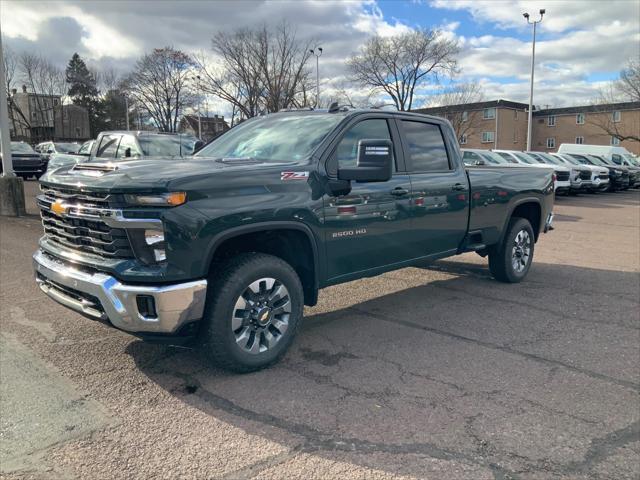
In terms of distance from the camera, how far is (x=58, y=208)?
3.86 meters

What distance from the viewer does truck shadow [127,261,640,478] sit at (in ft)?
9.91

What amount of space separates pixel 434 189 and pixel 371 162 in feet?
4.93

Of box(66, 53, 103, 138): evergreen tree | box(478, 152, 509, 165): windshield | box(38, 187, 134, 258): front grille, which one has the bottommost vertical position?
box(38, 187, 134, 258): front grille

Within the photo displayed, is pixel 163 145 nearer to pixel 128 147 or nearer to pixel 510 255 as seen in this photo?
pixel 128 147

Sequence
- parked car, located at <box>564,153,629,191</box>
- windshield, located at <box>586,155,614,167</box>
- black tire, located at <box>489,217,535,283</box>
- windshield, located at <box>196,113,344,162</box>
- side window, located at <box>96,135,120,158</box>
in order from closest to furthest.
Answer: windshield, located at <box>196,113,344,162</box>, black tire, located at <box>489,217,535,283</box>, side window, located at <box>96,135,120,158</box>, parked car, located at <box>564,153,629,191</box>, windshield, located at <box>586,155,614,167</box>

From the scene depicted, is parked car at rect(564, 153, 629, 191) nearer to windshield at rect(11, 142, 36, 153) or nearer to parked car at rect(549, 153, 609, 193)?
parked car at rect(549, 153, 609, 193)

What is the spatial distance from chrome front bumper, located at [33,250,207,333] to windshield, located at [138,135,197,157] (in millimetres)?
6956

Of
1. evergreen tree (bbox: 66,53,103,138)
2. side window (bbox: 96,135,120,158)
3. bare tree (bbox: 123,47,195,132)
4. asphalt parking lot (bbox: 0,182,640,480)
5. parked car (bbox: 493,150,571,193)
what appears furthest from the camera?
evergreen tree (bbox: 66,53,103,138)

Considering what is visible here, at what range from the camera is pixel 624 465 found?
289 cm

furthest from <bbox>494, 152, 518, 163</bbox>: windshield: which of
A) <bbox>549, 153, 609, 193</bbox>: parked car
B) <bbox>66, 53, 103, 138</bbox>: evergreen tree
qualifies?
<bbox>66, 53, 103, 138</bbox>: evergreen tree

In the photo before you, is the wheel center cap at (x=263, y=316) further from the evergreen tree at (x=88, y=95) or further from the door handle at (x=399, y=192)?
the evergreen tree at (x=88, y=95)

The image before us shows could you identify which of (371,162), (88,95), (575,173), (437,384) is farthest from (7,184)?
(88,95)

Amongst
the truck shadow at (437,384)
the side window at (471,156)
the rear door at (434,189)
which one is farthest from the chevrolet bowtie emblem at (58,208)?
the side window at (471,156)

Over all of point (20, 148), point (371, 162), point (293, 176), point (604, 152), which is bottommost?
point (293, 176)
